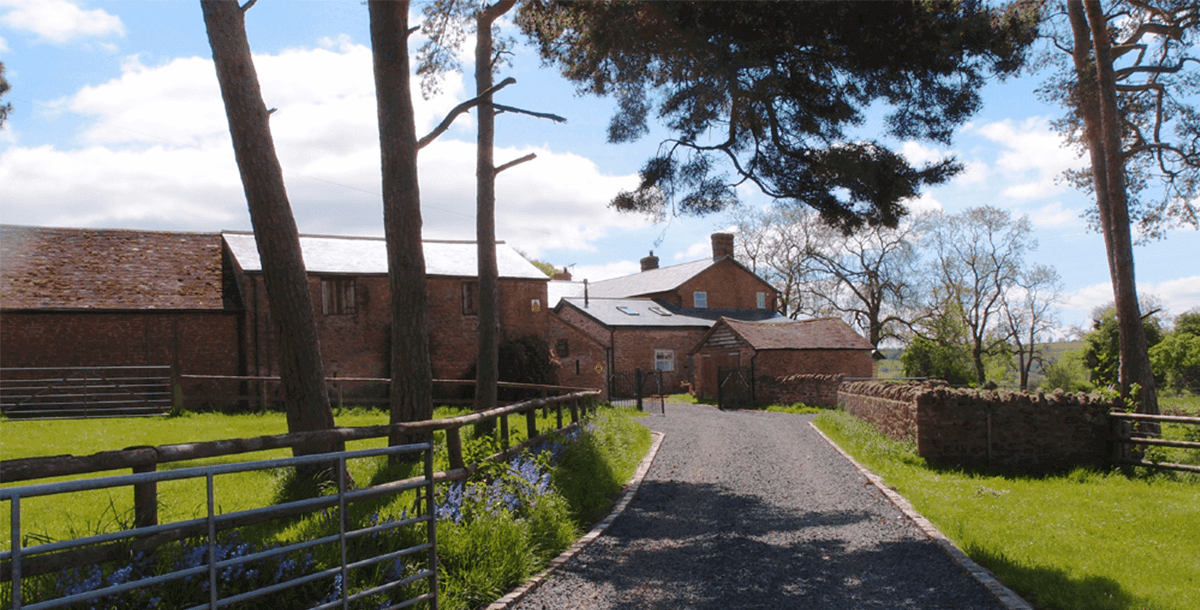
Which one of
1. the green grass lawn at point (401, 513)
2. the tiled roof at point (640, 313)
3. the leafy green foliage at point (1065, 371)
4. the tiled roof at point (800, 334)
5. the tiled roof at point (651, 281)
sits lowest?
the leafy green foliage at point (1065, 371)

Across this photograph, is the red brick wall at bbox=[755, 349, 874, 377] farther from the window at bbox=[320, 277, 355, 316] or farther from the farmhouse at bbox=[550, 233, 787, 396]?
the window at bbox=[320, 277, 355, 316]

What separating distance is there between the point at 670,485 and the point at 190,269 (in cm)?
2380

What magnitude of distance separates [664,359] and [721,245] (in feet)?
41.5

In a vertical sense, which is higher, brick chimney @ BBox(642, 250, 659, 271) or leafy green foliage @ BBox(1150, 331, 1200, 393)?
brick chimney @ BBox(642, 250, 659, 271)

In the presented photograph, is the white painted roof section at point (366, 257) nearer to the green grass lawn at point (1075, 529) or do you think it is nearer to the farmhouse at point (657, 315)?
the farmhouse at point (657, 315)

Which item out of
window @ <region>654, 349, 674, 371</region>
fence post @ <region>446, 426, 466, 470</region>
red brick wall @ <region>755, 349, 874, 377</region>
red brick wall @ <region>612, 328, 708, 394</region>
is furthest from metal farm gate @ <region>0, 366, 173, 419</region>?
window @ <region>654, 349, 674, 371</region>

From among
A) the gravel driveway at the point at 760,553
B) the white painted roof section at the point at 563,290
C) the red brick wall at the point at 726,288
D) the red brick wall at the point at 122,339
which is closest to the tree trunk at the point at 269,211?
the gravel driveway at the point at 760,553

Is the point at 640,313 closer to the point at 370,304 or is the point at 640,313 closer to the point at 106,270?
the point at 370,304

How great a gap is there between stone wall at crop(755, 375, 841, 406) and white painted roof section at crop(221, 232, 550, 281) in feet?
34.3

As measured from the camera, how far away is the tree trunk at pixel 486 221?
14312 mm

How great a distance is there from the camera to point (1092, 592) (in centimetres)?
585

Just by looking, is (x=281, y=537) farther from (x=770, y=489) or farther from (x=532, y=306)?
(x=532, y=306)

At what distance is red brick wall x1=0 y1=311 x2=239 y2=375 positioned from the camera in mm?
24156

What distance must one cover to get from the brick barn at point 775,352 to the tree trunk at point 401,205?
72.8ft
